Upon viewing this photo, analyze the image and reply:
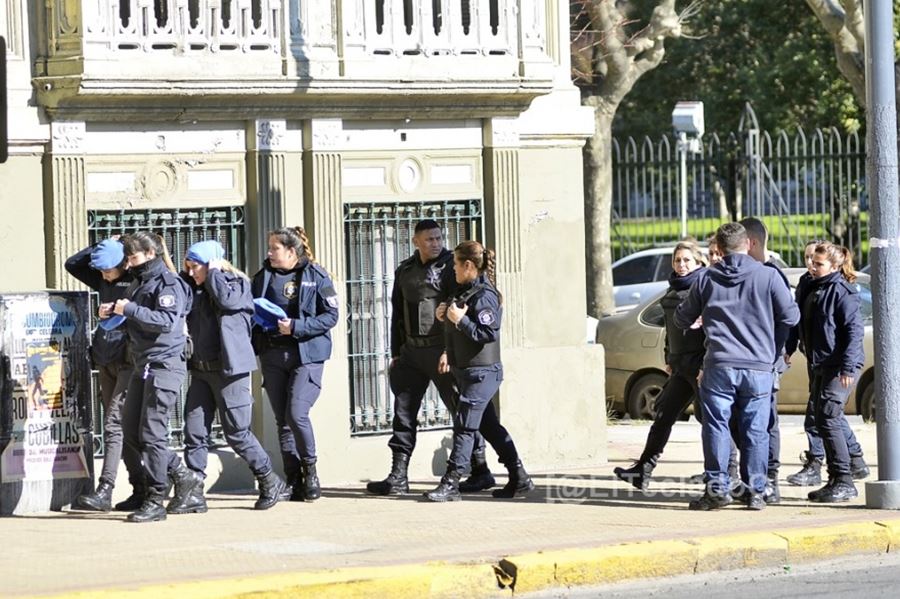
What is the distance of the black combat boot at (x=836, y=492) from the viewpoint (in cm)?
1105

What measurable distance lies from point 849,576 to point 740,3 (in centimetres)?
2896

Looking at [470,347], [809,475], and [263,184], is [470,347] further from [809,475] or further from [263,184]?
[809,475]

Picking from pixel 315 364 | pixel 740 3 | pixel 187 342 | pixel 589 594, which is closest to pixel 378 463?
pixel 315 364

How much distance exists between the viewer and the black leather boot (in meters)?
10.8

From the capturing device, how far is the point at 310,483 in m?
11.3

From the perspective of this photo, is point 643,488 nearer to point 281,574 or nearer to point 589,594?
point 589,594

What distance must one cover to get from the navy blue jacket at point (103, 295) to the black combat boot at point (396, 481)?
198 centimetres


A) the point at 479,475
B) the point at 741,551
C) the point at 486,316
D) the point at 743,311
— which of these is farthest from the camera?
the point at 479,475

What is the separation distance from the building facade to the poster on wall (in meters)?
0.52

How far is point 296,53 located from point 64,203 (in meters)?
1.95

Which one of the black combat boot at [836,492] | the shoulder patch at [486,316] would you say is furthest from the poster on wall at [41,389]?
the black combat boot at [836,492]

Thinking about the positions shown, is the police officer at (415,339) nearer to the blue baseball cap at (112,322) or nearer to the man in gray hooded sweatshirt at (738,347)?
the man in gray hooded sweatshirt at (738,347)

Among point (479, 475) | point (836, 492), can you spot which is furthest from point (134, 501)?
point (836, 492)

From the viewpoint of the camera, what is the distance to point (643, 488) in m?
11.7
